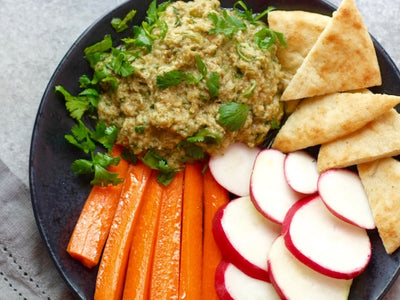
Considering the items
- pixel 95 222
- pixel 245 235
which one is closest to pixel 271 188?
pixel 245 235

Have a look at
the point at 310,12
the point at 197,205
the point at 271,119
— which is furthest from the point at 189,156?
the point at 310,12

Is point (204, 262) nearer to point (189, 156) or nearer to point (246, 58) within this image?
point (189, 156)

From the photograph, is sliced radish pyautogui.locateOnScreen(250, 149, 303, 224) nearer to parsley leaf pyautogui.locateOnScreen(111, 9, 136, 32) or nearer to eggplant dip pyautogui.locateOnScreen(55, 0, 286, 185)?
eggplant dip pyautogui.locateOnScreen(55, 0, 286, 185)

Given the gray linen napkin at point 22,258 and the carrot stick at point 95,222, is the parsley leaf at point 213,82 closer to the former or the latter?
the carrot stick at point 95,222

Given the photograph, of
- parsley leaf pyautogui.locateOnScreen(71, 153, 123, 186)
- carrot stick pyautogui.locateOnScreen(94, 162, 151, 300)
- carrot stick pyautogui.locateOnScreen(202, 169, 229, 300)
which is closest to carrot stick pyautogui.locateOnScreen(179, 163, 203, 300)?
carrot stick pyautogui.locateOnScreen(202, 169, 229, 300)

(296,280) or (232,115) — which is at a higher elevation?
(232,115)

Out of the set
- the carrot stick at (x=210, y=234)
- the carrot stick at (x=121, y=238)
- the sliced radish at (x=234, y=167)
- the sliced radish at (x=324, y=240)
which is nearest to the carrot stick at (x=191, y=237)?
the carrot stick at (x=210, y=234)

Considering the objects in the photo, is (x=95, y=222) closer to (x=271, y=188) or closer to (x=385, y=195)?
(x=271, y=188)
